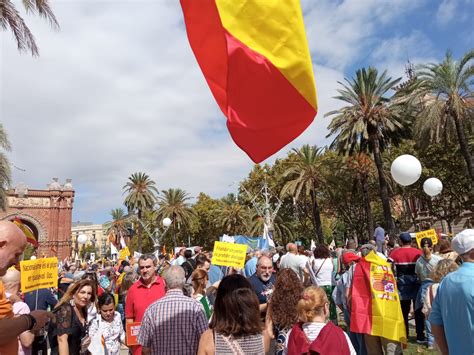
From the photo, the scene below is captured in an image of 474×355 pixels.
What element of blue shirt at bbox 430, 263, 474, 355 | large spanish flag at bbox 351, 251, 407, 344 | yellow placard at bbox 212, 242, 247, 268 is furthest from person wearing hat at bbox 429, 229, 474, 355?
yellow placard at bbox 212, 242, 247, 268

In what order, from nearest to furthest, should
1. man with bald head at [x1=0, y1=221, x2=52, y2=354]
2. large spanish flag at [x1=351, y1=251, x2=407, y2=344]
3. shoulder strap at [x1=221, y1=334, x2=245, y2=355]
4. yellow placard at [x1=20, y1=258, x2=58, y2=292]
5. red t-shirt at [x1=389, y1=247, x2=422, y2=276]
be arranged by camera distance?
man with bald head at [x1=0, y1=221, x2=52, y2=354] → shoulder strap at [x1=221, y1=334, x2=245, y2=355] → large spanish flag at [x1=351, y1=251, x2=407, y2=344] → yellow placard at [x1=20, y1=258, x2=58, y2=292] → red t-shirt at [x1=389, y1=247, x2=422, y2=276]

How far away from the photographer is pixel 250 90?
9.39 ft

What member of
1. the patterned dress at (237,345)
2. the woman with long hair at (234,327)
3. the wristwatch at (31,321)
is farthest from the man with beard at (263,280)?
the wristwatch at (31,321)

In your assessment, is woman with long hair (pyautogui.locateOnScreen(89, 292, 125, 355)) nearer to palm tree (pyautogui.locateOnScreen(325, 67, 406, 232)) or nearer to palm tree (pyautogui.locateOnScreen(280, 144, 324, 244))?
palm tree (pyautogui.locateOnScreen(325, 67, 406, 232))

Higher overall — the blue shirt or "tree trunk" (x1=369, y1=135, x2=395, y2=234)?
"tree trunk" (x1=369, y1=135, x2=395, y2=234)

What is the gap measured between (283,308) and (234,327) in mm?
1342

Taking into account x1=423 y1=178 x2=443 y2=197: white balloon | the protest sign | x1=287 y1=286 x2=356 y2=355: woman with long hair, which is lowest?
the protest sign

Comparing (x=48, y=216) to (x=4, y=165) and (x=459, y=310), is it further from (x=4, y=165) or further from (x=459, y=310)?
(x=459, y=310)

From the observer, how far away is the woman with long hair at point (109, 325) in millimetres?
5027

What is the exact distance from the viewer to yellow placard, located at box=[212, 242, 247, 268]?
8.98 meters

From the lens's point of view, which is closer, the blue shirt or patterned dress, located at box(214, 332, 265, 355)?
patterned dress, located at box(214, 332, 265, 355)

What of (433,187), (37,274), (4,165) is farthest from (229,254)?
(4,165)

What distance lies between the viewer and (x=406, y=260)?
7664mm

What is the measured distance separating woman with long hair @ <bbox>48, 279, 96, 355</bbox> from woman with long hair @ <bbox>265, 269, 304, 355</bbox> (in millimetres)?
1917
